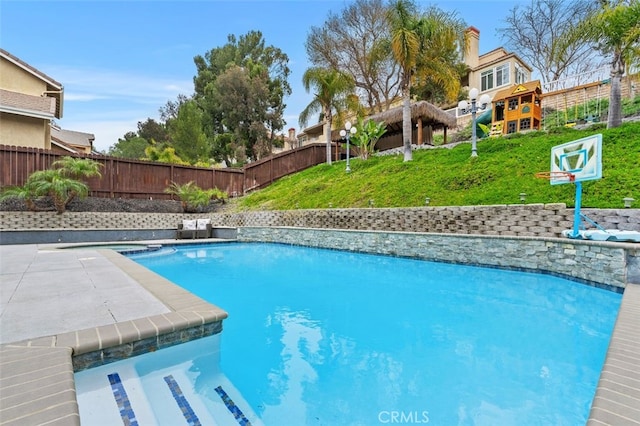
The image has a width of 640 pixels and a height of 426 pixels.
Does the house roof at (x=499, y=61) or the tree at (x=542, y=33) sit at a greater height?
the tree at (x=542, y=33)

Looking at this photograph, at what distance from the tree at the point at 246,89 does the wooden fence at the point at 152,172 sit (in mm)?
7005

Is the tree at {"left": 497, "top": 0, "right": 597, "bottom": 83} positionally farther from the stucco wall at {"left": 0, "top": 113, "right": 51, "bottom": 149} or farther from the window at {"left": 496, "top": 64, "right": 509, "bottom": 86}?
the stucco wall at {"left": 0, "top": 113, "right": 51, "bottom": 149}

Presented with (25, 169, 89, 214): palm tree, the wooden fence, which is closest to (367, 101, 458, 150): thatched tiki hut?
the wooden fence

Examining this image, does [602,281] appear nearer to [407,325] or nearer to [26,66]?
[407,325]

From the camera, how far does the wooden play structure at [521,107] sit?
1501 cm

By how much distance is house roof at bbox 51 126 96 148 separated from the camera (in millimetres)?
25422

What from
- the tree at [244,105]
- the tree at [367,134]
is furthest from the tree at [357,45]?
the tree at [367,134]

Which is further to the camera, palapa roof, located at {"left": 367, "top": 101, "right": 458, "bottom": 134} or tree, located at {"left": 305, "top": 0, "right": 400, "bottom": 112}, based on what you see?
tree, located at {"left": 305, "top": 0, "right": 400, "bottom": 112}

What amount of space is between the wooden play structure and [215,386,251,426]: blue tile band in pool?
17254 millimetres

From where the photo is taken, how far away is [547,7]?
73.8 ft

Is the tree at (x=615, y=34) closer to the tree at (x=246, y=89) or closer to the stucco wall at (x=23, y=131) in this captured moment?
the tree at (x=246, y=89)

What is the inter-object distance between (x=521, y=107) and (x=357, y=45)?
1416cm

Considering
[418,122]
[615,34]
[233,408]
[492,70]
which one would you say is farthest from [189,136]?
[233,408]

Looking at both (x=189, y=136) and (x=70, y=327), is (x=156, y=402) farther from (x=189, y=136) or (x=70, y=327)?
(x=189, y=136)
